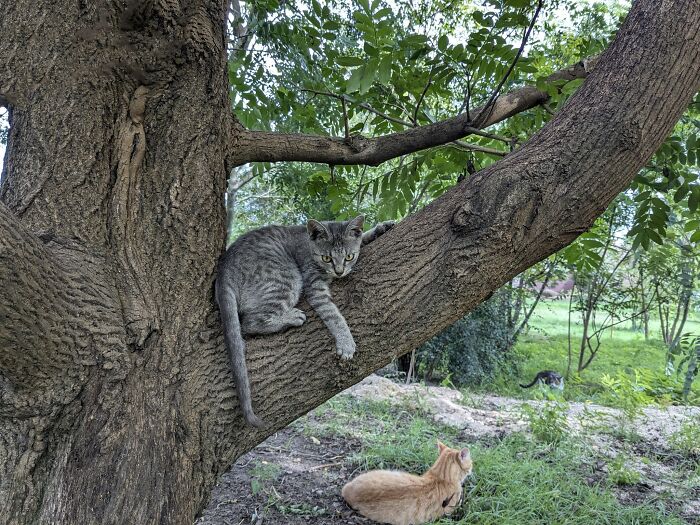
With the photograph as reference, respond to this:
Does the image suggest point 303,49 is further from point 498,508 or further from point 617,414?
point 617,414

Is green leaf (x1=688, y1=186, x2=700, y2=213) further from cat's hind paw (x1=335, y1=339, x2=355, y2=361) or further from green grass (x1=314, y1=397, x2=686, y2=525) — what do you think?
cat's hind paw (x1=335, y1=339, x2=355, y2=361)

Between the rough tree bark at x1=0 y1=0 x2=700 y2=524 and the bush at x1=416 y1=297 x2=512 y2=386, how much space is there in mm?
7118

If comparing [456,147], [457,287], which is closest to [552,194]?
[457,287]

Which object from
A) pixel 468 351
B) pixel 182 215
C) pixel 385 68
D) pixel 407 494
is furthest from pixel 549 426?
pixel 468 351

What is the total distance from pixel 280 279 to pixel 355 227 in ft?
2.14

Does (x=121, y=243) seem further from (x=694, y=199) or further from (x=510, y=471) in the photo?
(x=510, y=471)

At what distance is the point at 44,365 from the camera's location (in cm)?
181

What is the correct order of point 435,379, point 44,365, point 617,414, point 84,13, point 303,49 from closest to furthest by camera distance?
point 44,365 → point 84,13 → point 303,49 → point 617,414 → point 435,379

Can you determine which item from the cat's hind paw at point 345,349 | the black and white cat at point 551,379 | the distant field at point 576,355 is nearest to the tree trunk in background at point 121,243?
the cat's hind paw at point 345,349

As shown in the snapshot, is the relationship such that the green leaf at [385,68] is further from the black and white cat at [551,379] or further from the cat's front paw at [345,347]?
the black and white cat at [551,379]

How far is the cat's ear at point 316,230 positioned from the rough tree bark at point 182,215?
105cm

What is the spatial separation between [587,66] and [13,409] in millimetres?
3719

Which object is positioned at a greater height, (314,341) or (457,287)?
(457,287)

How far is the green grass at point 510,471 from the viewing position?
3561 mm
